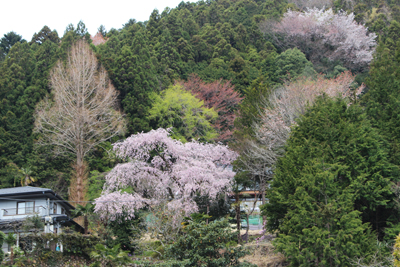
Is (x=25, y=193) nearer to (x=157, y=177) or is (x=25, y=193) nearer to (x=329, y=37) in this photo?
(x=157, y=177)

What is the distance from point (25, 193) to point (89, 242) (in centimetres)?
701

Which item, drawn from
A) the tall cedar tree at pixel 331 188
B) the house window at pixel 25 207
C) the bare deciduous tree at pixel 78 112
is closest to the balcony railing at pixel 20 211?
the house window at pixel 25 207

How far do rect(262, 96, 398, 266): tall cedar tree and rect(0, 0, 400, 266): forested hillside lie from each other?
46 millimetres

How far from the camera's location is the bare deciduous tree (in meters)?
25.9

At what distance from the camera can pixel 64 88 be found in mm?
26719

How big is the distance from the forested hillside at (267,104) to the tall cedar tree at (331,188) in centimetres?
5

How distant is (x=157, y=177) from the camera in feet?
65.3

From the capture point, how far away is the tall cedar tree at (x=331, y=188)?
1198cm

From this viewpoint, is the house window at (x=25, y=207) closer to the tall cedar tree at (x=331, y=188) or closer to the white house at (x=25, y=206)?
the white house at (x=25, y=206)

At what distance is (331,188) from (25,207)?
16855 millimetres

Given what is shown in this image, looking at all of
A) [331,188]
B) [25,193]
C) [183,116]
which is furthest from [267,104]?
[25,193]

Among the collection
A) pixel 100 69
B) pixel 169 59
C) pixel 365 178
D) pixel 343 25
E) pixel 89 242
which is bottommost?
pixel 89 242

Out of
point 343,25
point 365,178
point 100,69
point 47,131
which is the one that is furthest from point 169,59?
point 365,178

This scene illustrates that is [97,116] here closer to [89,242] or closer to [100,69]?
[100,69]
